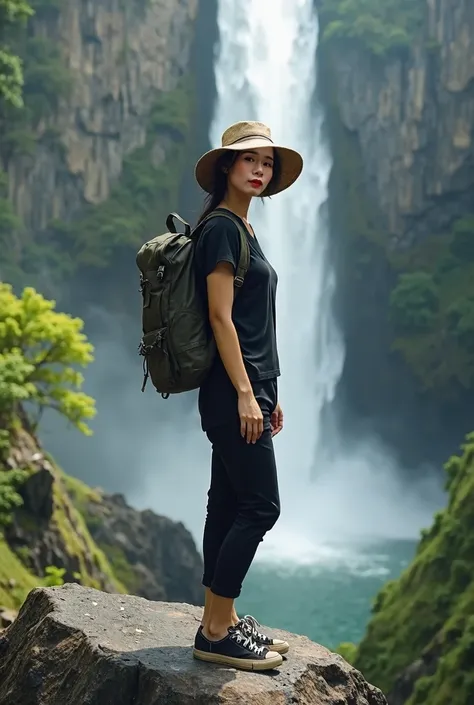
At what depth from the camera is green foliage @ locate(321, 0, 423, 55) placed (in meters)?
A: 31.0

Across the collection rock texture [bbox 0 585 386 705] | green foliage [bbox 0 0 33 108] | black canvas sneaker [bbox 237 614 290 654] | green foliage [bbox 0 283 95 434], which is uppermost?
green foliage [bbox 0 0 33 108]

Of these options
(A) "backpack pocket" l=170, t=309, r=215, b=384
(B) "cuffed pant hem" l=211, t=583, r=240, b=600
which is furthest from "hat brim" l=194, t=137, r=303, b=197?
(B) "cuffed pant hem" l=211, t=583, r=240, b=600

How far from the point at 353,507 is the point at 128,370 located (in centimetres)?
894

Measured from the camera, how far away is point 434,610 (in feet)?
42.9

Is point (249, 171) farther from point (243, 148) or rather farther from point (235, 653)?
point (235, 653)

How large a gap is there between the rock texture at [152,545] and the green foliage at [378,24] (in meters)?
18.4

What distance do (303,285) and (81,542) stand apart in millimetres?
18536

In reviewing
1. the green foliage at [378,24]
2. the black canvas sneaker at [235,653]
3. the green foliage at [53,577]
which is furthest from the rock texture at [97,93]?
the black canvas sneaker at [235,653]

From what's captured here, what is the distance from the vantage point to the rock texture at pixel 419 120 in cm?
3002

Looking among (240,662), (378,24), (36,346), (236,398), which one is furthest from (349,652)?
(378,24)

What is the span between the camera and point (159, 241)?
12.9 ft

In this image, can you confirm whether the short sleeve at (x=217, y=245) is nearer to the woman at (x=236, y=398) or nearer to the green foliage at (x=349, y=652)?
the woman at (x=236, y=398)

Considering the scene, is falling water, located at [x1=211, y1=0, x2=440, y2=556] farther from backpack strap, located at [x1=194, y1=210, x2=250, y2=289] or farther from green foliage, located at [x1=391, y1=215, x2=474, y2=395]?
backpack strap, located at [x1=194, y1=210, x2=250, y2=289]

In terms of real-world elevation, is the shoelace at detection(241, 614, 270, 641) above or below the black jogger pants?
below
